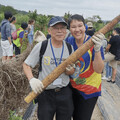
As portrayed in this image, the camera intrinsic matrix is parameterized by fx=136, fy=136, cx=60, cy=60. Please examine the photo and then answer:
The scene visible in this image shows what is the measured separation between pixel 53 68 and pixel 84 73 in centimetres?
43

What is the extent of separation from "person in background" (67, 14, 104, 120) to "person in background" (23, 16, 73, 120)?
6.5 inches

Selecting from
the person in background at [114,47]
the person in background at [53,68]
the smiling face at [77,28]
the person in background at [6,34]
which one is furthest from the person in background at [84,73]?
the person in background at [6,34]

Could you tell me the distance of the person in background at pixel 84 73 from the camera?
5.24ft

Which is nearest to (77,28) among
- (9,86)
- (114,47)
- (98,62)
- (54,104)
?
(98,62)

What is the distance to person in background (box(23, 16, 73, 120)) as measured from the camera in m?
1.51

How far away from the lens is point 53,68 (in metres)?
1.54

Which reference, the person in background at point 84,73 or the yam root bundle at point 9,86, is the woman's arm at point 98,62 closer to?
the person in background at point 84,73

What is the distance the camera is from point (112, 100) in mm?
3768

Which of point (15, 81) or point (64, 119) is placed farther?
point (15, 81)

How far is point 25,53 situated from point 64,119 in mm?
2208

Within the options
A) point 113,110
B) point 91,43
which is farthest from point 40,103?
point 113,110

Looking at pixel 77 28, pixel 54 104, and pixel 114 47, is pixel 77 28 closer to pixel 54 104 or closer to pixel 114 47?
pixel 54 104

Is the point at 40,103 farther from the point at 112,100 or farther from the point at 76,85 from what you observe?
the point at 112,100

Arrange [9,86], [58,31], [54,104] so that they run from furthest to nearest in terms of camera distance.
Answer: [9,86] < [54,104] < [58,31]
